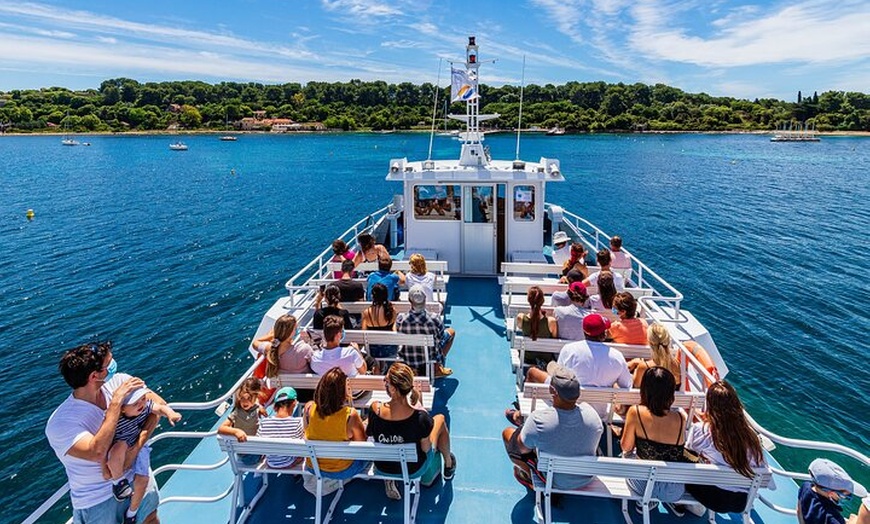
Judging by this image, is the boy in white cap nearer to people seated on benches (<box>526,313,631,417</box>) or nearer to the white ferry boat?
the white ferry boat

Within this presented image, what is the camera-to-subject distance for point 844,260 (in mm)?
20016

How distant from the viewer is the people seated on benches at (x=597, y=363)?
4.45 m

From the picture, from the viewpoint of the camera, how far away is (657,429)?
3613mm

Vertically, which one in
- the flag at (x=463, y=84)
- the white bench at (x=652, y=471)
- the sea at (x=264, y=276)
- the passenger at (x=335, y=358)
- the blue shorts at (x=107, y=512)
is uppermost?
the flag at (x=463, y=84)

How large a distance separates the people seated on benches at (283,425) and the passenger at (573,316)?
3.10 metres

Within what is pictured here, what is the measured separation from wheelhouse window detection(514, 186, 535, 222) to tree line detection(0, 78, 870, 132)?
10744 cm

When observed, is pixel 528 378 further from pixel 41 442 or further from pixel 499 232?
pixel 41 442

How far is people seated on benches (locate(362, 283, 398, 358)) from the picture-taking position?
18.7ft

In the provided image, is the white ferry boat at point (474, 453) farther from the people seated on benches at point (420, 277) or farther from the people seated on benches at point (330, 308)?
the people seated on benches at point (420, 277)

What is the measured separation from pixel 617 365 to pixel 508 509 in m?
1.67

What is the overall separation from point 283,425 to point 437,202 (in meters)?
6.81

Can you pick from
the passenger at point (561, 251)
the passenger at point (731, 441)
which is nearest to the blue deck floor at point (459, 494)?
the passenger at point (731, 441)

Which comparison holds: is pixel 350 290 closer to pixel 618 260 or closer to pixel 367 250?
pixel 367 250

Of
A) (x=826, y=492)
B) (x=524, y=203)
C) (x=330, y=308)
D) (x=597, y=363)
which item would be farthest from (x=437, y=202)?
(x=826, y=492)
